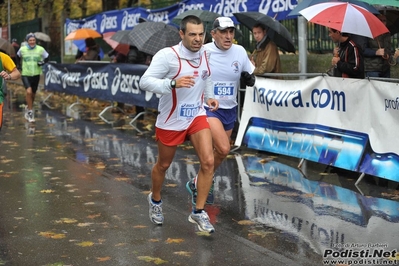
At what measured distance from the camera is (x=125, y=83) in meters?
17.8

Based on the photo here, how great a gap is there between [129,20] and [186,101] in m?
15.9

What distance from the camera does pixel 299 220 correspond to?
774 cm

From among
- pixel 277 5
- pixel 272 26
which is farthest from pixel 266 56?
pixel 277 5

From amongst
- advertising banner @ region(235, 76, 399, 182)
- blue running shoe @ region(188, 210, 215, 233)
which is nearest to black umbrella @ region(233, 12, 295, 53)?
advertising banner @ region(235, 76, 399, 182)

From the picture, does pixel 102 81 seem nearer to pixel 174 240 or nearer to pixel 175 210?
pixel 175 210

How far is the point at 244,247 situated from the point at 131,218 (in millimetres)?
1607

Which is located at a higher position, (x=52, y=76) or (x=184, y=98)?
(x=184, y=98)

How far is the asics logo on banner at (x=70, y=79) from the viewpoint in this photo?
2106 centimetres

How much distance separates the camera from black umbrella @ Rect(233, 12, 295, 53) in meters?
12.5

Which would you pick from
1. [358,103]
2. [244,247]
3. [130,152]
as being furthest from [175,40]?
[244,247]

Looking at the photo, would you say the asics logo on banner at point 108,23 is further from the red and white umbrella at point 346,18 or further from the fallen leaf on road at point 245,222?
the fallen leaf on road at point 245,222

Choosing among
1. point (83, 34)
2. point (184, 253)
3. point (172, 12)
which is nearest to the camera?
point (184, 253)

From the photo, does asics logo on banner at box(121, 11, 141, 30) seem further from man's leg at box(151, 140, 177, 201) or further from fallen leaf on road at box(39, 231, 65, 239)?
fallen leaf on road at box(39, 231, 65, 239)

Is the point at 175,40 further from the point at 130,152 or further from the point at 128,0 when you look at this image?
the point at 128,0
